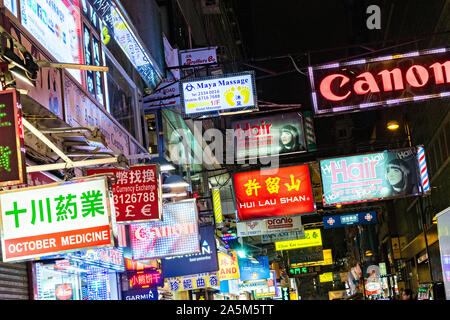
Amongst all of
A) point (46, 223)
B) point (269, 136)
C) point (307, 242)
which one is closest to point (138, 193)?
point (46, 223)

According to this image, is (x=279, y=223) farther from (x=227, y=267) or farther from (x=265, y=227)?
(x=227, y=267)

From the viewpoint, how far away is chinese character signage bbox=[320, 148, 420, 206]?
18.2m

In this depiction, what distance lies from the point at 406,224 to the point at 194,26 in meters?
16.0

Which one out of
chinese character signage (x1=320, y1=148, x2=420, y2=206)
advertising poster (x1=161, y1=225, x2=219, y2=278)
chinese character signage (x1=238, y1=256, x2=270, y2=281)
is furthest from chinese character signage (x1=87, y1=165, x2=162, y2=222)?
chinese character signage (x1=238, y1=256, x2=270, y2=281)

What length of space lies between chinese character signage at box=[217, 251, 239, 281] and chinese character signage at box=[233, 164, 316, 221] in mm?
4396

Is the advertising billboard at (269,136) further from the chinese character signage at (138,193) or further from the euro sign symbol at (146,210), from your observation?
the euro sign symbol at (146,210)

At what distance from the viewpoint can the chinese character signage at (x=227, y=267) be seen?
22.8 meters

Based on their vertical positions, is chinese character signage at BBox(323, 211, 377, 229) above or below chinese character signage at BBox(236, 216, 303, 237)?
above

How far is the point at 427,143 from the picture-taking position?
890 inches

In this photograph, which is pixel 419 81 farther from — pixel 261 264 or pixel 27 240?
pixel 261 264

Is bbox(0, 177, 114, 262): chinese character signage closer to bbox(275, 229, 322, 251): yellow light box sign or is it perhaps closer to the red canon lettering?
the red canon lettering

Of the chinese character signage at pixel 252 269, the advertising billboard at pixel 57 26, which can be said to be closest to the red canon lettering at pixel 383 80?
the advertising billboard at pixel 57 26
